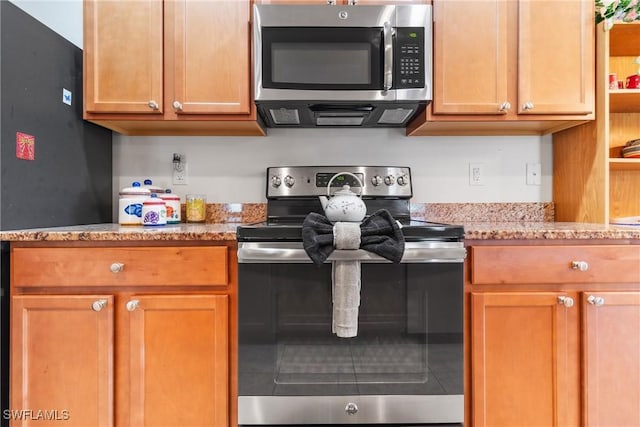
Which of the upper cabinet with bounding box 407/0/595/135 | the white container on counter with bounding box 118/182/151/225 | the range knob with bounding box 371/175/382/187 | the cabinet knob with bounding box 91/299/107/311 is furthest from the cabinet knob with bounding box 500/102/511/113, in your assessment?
the cabinet knob with bounding box 91/299/107/311

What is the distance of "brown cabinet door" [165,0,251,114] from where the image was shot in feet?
4.99

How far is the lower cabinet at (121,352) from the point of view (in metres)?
1.21

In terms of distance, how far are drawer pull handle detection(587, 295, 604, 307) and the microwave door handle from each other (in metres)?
1.06

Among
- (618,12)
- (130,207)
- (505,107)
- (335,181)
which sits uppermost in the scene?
(618,12)

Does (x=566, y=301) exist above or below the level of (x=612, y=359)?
above

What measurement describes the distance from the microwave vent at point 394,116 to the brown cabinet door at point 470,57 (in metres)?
0.14

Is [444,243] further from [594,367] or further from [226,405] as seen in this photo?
[226,405]

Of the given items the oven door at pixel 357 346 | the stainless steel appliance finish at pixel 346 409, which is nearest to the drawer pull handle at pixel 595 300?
the oven door at pixel 357 346

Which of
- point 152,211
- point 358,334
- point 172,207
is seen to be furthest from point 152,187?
point 358,334

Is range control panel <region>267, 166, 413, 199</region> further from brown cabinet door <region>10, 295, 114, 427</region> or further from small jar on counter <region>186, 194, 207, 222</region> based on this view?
brown cabinet door <region>10, 295, 114, 427</region>

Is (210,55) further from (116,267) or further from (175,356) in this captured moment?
(175,356)

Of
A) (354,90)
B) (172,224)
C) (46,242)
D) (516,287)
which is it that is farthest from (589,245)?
(46,242)

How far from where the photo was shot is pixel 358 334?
1225 mm

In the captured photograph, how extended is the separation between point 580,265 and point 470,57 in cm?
92
